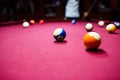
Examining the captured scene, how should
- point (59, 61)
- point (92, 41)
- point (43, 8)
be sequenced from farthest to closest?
point (43, 8)
point (92, 41)
point (59, 61)

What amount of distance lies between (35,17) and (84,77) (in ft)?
19.7

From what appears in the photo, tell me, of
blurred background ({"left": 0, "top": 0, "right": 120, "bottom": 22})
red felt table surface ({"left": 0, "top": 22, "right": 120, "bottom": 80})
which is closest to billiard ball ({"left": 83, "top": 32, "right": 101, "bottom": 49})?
red felt table surface ({"left": 0, "top": 22, "right": 120, "bottom": 80})

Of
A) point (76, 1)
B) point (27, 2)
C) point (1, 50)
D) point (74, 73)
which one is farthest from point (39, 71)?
point (27, 2)

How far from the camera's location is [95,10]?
24.1ft

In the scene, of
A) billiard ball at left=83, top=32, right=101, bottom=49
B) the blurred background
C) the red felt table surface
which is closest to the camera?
the red felt table surface

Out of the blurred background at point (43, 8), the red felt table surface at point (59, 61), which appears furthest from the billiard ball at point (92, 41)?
the blurred background at point (43, 8)

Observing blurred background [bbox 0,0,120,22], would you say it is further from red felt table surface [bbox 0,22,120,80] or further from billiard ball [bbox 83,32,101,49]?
billiard ball [bbox 83,32,101,49]

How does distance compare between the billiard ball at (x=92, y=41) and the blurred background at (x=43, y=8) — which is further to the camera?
the blurred background at (x=43, y=8)

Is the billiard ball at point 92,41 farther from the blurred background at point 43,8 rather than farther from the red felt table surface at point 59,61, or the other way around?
the blurred background at point 43,8

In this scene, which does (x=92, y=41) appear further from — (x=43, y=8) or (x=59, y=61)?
(x=43, y=8)

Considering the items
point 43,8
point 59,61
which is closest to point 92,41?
point 59,61

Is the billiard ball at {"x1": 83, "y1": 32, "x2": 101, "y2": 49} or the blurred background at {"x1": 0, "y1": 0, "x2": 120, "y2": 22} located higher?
the billiard ball at {"x1": 83, "y1": 32, "x2": 101, "y2": 49}

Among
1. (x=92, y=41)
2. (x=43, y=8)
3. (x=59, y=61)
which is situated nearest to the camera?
(x=59, y=61)

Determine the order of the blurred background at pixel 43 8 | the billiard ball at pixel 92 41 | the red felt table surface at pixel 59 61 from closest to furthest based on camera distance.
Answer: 1. the red felt table surface at pixel 59 61
2. the billiard ball at pixel 92 41
3. the blurred background at pixel 43 8
